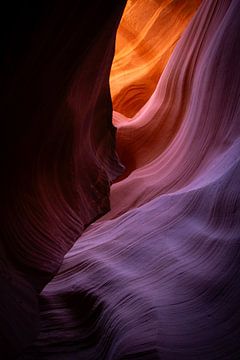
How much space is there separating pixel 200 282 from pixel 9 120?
99 centimetres

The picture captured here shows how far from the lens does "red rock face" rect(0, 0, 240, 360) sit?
153 centimetres

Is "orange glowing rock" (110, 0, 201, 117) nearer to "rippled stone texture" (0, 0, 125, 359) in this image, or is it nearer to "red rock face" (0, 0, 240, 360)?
"red rock face" (0, 0, 240, 360)

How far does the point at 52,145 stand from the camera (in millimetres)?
1858

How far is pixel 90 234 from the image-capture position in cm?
271

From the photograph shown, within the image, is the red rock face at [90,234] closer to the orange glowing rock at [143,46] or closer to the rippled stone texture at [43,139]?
the rippled stone texture at [43,139]

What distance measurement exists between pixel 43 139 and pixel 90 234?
1069 millimetres

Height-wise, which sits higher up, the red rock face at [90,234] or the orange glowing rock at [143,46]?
the orange glowing rock at [143,46]

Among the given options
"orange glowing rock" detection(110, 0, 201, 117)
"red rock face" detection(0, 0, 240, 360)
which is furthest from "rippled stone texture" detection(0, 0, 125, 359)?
"orange glowing rock" detection(110, 0, 201, 117)

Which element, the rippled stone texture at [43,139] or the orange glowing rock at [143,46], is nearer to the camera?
the rippled stone texture at [43,139]

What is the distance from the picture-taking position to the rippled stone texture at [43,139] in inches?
58.5

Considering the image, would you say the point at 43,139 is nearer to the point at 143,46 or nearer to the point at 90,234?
the point at 90,234

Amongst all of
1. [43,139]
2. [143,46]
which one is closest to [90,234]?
[43,139]

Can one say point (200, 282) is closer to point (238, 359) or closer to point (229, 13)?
point (238, 359)

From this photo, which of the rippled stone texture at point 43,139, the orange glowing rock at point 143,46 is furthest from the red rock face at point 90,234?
the orange glowing rock at point 143,46
